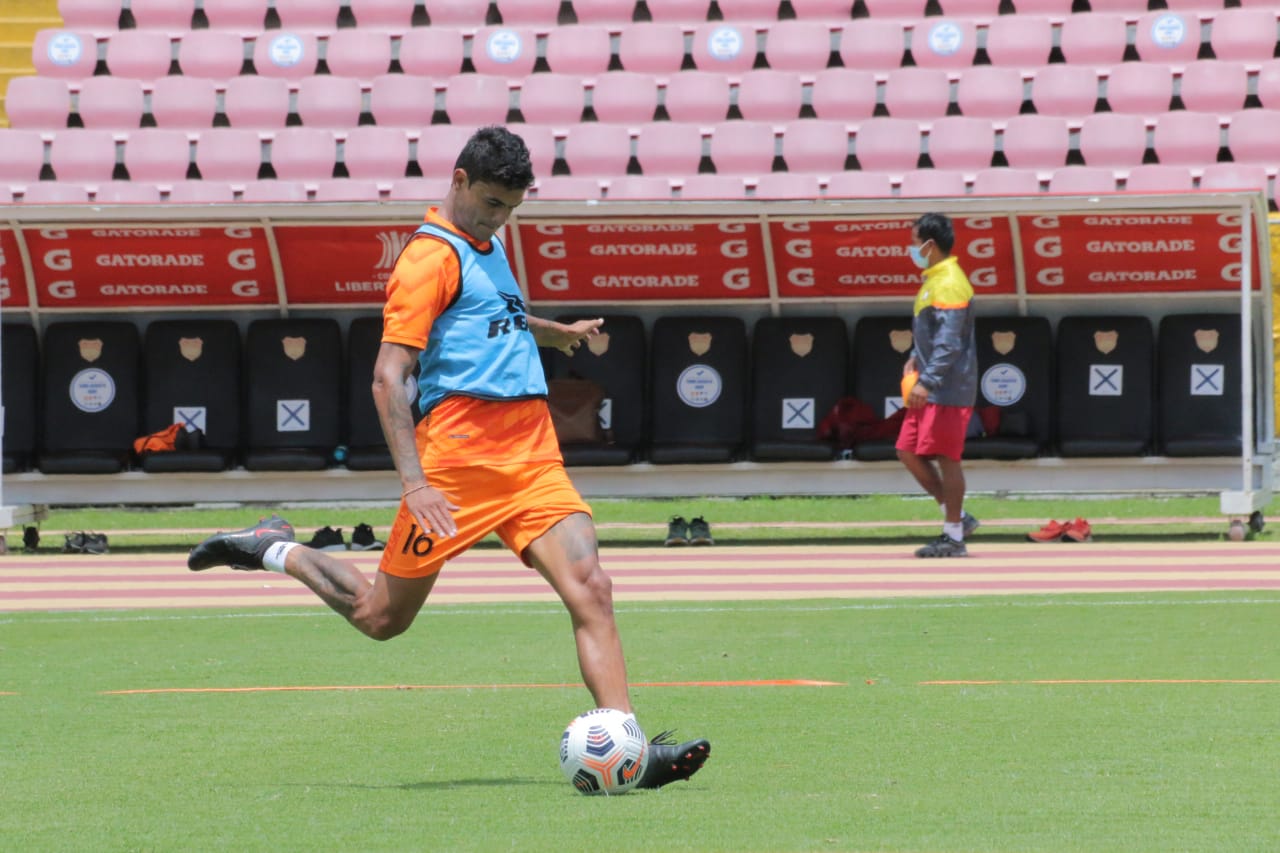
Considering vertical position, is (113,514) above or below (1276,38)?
below

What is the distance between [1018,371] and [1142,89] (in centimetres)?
618

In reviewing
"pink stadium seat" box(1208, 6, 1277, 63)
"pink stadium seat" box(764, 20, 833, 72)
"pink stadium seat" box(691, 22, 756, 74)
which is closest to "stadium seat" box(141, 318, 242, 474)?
"pink stadium seat" box(691, 22, 756, 74)

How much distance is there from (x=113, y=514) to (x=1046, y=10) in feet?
39.2

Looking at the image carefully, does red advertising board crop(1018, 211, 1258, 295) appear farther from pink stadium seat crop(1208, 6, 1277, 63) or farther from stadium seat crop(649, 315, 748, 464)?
pink stadium seat crop(1208, 6, 1277, 63)

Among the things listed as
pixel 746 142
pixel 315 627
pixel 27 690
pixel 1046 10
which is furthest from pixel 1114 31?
pixel 27 690

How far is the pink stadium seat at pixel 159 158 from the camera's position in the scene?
2173cm

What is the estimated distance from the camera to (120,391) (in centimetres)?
1683

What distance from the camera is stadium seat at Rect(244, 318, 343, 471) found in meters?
16.7

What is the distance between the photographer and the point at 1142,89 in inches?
836

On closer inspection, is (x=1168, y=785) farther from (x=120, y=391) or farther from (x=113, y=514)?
(x=113, y=514)

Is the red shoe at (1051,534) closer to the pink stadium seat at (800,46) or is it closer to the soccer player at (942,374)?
the soccer player at (942,374)

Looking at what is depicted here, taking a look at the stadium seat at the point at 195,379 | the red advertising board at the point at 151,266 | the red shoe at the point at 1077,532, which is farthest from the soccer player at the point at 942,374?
the stadium seat at the point at 195,379

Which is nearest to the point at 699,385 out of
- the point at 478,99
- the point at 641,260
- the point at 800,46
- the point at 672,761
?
the point at 641,260

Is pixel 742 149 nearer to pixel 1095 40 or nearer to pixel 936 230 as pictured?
pixel 1095 40
